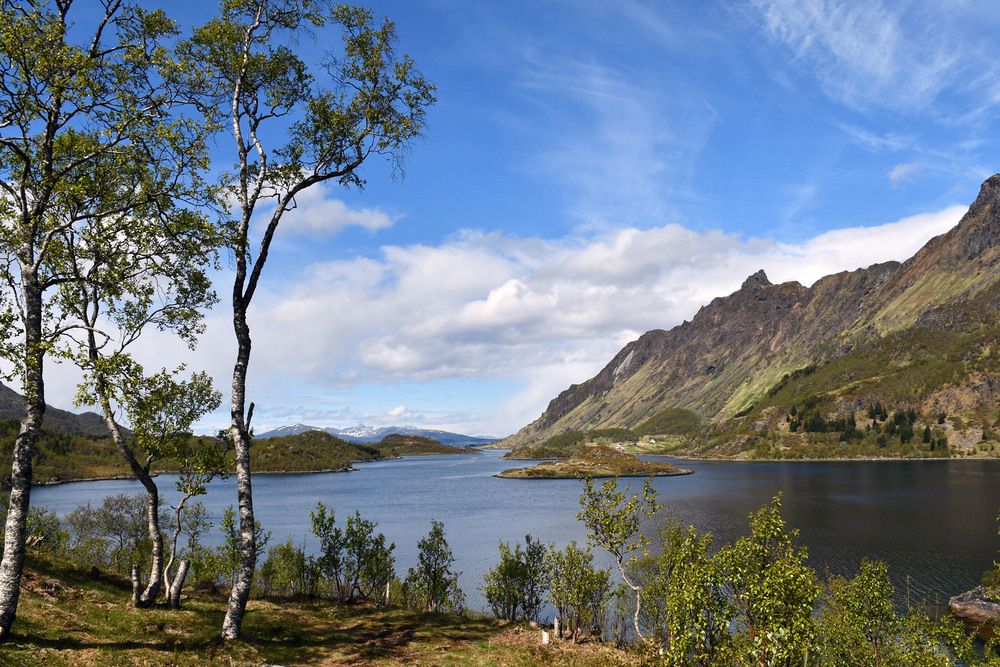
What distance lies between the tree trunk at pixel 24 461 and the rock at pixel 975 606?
8786 cm

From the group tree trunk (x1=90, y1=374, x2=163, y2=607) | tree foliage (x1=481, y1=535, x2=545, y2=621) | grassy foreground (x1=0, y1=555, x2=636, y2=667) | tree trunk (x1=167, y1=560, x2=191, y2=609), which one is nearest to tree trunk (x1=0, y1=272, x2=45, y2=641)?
grassy foreground (x1=0, y1=555, x2=636, y2=667)

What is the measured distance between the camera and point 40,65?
22625mm

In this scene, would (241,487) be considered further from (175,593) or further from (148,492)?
(175,593)

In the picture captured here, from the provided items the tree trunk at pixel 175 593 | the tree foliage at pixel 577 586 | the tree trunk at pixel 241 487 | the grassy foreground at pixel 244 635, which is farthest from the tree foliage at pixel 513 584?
the tree trunk at pixel 241 487

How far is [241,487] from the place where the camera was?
88.5 ft

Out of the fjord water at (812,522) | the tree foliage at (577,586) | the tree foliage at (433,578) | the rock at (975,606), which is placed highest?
the tree foliage at (577,586)

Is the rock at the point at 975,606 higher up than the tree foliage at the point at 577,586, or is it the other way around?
the tree foliage at the point at 577,586

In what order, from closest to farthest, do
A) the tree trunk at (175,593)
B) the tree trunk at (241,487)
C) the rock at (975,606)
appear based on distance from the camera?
the tree trunk at (241,487) → the tree trunk at (175,593) → the rock at (975,606)

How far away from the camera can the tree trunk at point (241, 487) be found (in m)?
26.0

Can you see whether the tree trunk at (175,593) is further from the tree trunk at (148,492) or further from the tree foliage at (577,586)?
the tree foliage at (577,586)

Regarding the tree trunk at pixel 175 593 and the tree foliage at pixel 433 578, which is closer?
the tree trunk at pixel 175 593

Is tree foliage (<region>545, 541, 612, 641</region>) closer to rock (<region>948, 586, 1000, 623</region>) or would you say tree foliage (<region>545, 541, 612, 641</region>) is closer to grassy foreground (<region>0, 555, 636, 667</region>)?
grassy foreground (<region>0, 555, 636, 667</region>)

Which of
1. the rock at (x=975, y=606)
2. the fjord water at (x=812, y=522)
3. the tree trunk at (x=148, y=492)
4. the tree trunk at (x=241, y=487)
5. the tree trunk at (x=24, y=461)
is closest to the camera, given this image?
the tree trunk at (x=24, y=461)

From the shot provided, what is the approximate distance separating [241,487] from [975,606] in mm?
85251
